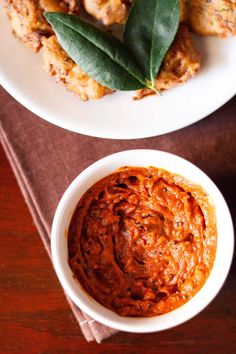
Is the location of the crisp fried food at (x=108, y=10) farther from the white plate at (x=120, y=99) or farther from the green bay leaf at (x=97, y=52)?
the white plate at (x=120, y=99)

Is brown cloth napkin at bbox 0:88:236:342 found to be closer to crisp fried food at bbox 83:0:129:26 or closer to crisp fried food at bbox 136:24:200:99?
crisp fried food at bbox 136:24:200:99

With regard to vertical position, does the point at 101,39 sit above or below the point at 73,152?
above

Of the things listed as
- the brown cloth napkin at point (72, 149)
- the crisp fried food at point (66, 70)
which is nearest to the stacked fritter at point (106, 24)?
the crisp fried food at point (66, 70)

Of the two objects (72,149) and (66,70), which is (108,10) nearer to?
(66,70)

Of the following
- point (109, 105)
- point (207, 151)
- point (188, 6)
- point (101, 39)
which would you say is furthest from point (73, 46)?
point (207, 151)

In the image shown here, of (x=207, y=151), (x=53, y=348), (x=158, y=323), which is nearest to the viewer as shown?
(x=158, y=323)

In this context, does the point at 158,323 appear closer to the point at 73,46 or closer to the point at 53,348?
the point at 53,348
